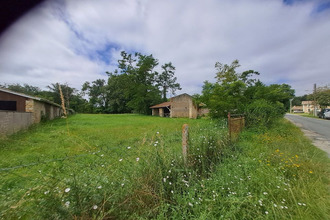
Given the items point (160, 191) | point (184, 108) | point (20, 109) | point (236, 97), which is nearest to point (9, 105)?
point (20, 109)

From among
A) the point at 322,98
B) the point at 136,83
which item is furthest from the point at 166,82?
the point at 322,98

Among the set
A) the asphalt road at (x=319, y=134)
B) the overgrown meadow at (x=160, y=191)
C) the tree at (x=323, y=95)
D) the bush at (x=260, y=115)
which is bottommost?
the asphalt road at (x=319, y=134)

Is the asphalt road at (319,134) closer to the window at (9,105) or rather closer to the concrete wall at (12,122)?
the concrete wall at (12,122)

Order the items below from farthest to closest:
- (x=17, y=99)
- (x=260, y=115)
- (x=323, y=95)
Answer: (x=323, y=95), (x=17, y=99), (x=260, y=115)

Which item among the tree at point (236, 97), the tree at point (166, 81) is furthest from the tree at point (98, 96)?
the tree at point (236, 97)

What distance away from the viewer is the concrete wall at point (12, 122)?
24.1 ft

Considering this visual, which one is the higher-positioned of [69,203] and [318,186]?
[69,203]

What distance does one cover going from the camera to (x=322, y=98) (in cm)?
2403

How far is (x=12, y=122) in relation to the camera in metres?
8.13

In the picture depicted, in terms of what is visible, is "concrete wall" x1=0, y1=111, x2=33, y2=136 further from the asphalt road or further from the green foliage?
the asphalt road

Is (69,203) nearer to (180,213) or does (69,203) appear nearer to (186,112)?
(180,213)

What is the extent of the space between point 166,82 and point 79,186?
4308 cm

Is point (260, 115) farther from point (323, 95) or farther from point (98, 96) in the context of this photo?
point (98, 96)

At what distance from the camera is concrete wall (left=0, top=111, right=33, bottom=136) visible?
7349mm
